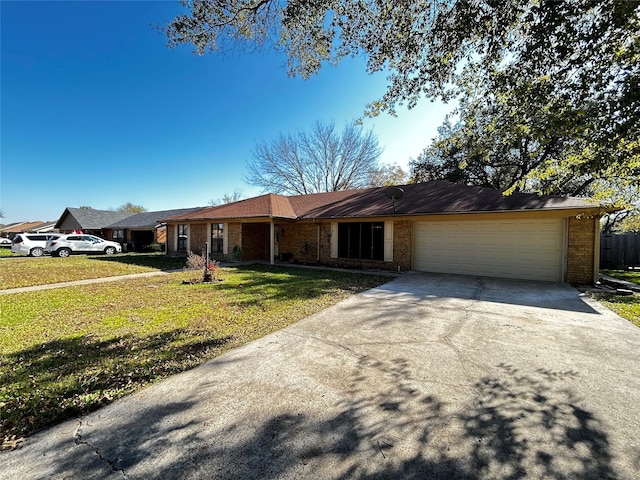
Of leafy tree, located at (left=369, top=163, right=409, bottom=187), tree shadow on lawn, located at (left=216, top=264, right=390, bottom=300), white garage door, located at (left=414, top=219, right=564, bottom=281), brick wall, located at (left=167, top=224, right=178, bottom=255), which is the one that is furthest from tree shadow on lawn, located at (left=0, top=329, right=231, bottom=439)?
leafy tree, located at (left=369, top=163, right=409, bottom=187)

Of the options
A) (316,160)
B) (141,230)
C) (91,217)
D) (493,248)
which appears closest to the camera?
(493,248)

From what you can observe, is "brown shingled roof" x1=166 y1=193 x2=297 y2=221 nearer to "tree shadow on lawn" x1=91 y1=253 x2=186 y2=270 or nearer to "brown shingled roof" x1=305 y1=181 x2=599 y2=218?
"brown shingled roof" x1=305 y1=181 x2=599 y2=218

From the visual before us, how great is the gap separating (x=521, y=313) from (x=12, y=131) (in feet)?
88.0

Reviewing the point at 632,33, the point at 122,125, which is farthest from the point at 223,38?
the point at 122,125

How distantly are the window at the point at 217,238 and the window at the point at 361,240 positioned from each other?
7.05 m

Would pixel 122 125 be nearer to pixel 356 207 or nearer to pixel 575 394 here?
pixel 356 207

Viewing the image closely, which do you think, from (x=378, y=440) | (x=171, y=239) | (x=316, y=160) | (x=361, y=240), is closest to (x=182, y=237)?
(x=171, y=239)

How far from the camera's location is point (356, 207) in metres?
13.9

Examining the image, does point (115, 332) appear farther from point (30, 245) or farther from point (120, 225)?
point (120, 225)

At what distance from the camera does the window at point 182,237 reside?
18.4 meters

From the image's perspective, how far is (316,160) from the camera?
27.2 m

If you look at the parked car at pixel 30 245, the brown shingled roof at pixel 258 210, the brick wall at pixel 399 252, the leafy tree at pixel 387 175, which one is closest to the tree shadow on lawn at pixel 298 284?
the brick wall at pixel 399 252

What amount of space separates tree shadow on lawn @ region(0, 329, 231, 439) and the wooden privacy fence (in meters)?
19.4

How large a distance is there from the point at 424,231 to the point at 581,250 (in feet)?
16.3
